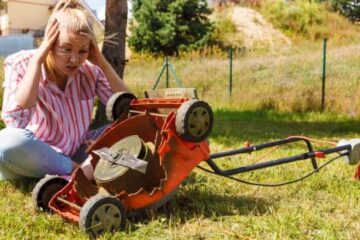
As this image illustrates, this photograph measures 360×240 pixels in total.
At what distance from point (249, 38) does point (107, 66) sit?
17.8 m

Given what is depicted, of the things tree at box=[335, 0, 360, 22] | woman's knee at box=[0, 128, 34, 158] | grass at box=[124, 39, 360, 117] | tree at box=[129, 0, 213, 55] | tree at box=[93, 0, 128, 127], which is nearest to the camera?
woman's knee at box=[0, 128, 34, 158]

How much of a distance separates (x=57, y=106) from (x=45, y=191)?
0.50 metres

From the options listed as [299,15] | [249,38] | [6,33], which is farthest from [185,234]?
[6,33]

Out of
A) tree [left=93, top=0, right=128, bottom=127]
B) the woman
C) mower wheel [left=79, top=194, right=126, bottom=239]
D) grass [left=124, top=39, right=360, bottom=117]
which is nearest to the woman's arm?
the woman

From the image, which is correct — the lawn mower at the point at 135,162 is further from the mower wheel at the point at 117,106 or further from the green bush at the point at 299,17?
the green bush at the point at 299,17

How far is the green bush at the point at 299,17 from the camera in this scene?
20.7 metres

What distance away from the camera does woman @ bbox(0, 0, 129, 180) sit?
2.57 m

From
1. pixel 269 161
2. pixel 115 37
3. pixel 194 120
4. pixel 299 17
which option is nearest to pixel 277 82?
pixel 115 37

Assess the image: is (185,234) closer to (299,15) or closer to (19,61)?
(19,61)

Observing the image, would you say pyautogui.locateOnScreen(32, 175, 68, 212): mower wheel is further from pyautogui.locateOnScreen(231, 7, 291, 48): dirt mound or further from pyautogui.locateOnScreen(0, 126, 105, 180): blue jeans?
pyautogui.locateOnScreen(231, 7, 291, 48): dirt mound

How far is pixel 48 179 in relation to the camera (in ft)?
8.41

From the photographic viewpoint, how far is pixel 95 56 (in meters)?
2.87

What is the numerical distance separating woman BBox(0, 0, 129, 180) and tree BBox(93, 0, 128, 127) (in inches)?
90.6

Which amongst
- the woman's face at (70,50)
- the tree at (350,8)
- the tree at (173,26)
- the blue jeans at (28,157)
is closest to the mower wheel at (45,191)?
the blue jeans at (28,157)
